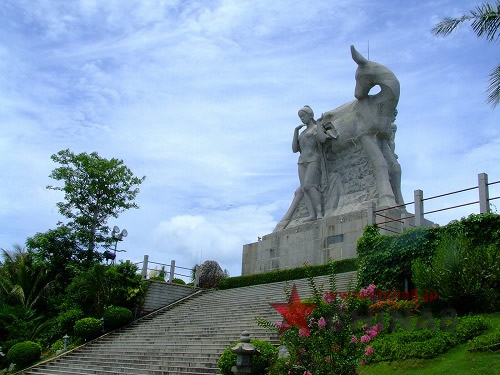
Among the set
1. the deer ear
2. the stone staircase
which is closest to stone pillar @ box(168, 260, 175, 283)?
the stone staircase

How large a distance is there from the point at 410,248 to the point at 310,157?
31.3ft

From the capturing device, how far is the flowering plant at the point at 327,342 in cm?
711

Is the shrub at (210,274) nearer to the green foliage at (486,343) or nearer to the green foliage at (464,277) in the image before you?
the green foliage at (464,277)

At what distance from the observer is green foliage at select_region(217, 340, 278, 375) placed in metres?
9.45

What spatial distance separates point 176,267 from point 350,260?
793 cm

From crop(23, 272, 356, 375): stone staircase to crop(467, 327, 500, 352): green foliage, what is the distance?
12.2 feet

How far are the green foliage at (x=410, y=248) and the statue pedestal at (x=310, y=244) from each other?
3221 millimetres

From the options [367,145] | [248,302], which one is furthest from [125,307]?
[367,145]

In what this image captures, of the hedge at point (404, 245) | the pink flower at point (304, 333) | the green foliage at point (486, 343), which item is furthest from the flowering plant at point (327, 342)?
the hedge at point (404, 245)

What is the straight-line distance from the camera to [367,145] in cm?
1938

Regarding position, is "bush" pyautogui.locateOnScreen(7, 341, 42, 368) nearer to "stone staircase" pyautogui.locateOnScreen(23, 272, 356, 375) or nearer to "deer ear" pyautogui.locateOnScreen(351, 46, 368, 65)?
"stone staircase" pyautogui.locateOnScreen(23, 272, 356, 375)

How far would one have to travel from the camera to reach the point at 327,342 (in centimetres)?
719

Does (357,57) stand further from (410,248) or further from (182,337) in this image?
(182,337)

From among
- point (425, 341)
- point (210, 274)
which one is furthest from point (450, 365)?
point (210, 274)
